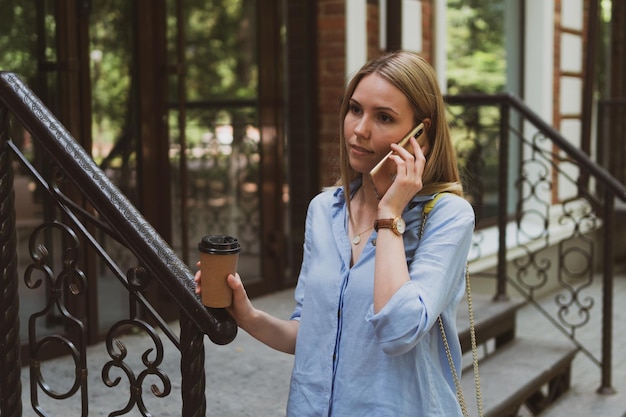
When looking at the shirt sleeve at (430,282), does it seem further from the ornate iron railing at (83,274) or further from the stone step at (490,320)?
the stone step at (490,320)

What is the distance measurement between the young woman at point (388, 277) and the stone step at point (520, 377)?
211cm

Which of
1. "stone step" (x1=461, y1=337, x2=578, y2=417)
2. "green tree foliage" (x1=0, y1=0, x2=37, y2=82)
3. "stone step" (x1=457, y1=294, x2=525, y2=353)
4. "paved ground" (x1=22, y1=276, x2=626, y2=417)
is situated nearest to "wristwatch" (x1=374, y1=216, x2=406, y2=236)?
"paved ground" (x1=22, y1=276, x2=626, y2=417)

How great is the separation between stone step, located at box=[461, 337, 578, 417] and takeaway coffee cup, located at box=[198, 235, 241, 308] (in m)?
2.31

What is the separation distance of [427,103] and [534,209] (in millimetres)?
5903

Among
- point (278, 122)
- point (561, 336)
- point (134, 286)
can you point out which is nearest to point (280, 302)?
point (278, 122)

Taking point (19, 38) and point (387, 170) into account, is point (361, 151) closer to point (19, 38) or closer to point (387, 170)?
point (387, 170)

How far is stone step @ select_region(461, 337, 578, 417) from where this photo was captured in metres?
4.45

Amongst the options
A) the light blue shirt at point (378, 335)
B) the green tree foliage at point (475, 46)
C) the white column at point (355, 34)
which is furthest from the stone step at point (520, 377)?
the green tree foliage at point (475, 46)

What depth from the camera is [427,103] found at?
2162 millimetres

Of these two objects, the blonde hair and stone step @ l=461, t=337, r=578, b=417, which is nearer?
the blonde hair

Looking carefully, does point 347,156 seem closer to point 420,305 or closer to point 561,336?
point 420,305

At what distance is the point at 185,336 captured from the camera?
2275 millimetres

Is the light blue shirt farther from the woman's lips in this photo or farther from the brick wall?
the brick wall

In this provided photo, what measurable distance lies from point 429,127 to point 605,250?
346 centimetres
